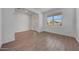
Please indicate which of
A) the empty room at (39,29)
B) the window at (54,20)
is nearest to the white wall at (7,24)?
the empty room at (39,29)

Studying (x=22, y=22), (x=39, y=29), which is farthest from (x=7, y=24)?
(x=39, y=29)

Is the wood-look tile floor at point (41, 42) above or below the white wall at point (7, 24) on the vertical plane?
below

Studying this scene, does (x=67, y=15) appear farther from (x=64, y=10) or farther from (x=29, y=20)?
(x=29, y=20)

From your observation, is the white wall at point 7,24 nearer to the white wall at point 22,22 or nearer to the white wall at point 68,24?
the white wall at point 22,22

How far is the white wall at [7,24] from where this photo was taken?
1.73 meters

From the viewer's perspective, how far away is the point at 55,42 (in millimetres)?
1747

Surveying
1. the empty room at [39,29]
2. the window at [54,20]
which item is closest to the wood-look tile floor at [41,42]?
the empty room at [39,29]

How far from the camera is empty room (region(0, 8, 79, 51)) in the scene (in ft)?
5.67

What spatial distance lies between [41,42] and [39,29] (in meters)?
0.20

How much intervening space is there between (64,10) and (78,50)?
2.03ft

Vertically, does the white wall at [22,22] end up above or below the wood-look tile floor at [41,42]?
above

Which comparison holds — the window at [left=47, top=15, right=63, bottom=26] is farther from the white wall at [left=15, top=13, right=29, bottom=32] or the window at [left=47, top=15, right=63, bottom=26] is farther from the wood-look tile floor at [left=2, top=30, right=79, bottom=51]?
the white wall at [left=15, top=13, right=29, bottom=32]

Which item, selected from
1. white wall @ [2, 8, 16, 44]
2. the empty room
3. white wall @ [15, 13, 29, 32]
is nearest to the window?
the empty room

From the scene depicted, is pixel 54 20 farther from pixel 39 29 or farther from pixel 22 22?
pixel 22 22
